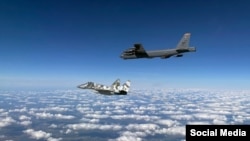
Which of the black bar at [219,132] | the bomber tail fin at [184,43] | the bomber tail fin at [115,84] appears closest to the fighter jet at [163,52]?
the bomber tail fin at [184,43]

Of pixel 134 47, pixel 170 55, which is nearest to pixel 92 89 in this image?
pixel 134 47

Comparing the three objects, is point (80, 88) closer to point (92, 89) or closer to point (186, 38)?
point (92, 89)

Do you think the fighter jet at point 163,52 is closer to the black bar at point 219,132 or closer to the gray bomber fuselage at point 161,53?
the gray bomber fuselage at point 161,53

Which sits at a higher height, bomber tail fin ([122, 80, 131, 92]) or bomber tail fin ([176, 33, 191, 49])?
bomber tail fin ([176, 33, 191, 49])

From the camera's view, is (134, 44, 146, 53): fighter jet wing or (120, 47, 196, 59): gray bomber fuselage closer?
(134, 44, 146, 53): fighter jet wing

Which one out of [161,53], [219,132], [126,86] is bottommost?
[219,132]

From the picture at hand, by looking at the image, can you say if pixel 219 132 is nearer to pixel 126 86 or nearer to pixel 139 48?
pixel 139 48

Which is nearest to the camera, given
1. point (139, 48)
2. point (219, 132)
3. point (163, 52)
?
point (219, 132)

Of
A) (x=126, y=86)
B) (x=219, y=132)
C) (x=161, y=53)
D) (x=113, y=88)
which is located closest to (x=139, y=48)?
(x=161, y=53)

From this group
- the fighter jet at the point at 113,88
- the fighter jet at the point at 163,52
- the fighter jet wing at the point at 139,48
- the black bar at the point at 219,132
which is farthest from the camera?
the fighter jet at the point at 113,88

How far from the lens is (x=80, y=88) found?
3612 cm

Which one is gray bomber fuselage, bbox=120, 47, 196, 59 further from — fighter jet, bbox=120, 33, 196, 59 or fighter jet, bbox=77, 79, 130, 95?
fighter jet, bbox=77, 79, 130, 95

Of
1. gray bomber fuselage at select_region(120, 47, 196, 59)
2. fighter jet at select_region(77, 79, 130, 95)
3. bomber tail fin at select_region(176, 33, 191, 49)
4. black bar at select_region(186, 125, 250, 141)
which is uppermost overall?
bomber tail fin at select_region(176, 33, 191, 49)

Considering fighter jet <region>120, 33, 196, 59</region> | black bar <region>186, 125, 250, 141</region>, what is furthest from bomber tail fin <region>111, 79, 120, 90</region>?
black bar <region>186, 125, 250, 141</region>
